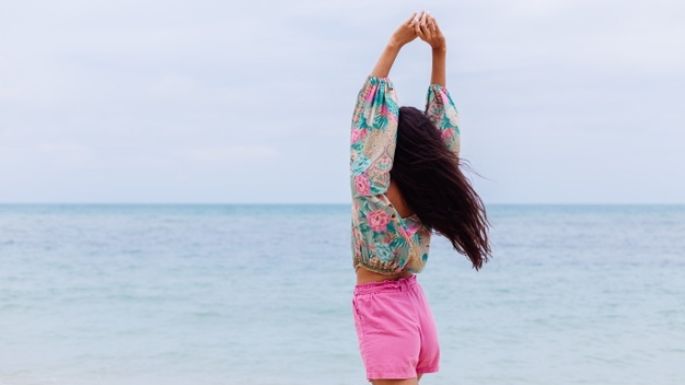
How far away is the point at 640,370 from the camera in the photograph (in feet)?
25.7

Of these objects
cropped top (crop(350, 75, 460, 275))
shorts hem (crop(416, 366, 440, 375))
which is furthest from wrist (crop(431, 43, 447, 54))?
shorts hem (crop(416, 366, 440, 375))

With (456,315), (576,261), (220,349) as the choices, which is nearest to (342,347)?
(220,349)

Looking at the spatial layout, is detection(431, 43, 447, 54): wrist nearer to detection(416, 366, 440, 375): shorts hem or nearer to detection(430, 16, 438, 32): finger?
detection(430, 16, 438, 32): finger

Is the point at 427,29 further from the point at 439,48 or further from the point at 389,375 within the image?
the point at 389,375

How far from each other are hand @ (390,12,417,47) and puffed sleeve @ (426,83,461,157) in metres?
0.27

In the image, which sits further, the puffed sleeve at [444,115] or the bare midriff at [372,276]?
the puffed sleeve at [444,115]

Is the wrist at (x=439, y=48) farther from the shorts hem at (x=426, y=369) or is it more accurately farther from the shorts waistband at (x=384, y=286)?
the shorts hem at (x=426, y=369)

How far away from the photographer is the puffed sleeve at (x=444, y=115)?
2.97 meters

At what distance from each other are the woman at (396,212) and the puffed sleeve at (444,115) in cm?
9

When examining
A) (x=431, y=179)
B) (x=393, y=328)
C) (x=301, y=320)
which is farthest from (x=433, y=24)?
(x=301, y=320)

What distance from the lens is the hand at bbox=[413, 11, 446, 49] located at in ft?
9.48

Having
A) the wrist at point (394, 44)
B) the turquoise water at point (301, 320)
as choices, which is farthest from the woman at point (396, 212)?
the turquoise water at point (301, 320)

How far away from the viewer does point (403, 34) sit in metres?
2.86

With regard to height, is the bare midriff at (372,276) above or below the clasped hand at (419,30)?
below
